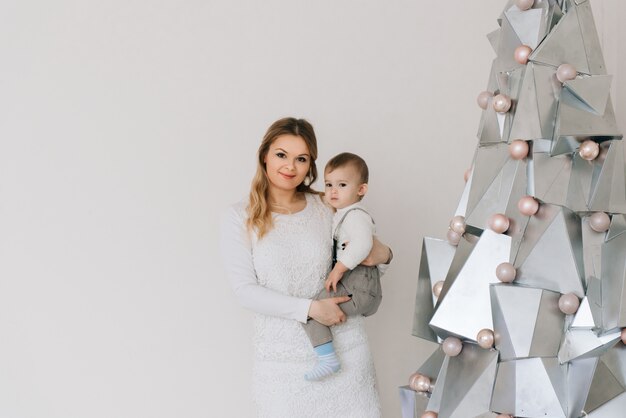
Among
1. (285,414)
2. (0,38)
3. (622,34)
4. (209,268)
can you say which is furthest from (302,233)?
(622,34)

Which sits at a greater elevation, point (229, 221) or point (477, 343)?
point (229, 221)

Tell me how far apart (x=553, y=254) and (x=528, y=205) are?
0.11 m

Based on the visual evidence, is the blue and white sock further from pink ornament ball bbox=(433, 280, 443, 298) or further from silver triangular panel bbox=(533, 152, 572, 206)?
silver triangular panel bbox=(533, 152, 572, 206)

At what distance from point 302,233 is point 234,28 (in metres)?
0.97

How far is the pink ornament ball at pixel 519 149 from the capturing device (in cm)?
156

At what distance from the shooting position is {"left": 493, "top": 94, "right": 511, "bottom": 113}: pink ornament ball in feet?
5.25

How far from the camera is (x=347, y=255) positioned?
82.6 inches

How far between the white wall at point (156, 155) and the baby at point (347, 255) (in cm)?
69

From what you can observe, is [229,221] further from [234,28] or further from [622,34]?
[622,34]

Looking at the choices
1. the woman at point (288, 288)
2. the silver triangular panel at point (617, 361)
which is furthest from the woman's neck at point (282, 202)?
the silver triangular panel at point (617, 361)

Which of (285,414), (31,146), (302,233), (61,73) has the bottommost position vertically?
(285,414)

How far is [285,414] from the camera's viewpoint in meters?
2.10

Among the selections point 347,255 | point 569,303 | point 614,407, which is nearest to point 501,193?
point 569,303

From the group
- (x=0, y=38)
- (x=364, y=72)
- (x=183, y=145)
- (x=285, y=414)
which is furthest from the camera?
(x=364, y=72)
